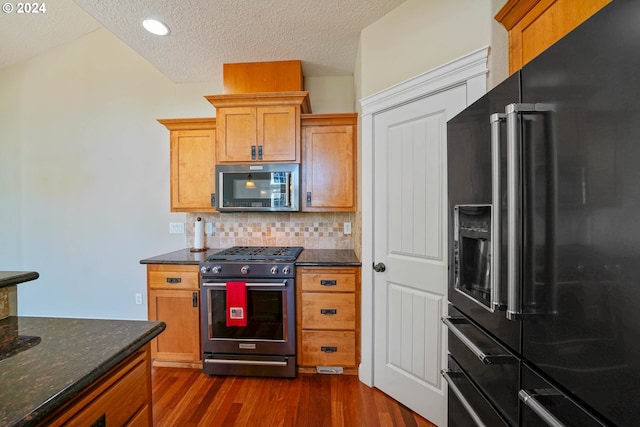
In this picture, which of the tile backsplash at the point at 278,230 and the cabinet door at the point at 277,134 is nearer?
the cabinet door at the point at 277,134

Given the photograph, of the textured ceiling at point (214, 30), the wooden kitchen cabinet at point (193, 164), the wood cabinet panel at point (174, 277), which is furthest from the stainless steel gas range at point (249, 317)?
the textured ceiling at point (214, 30)

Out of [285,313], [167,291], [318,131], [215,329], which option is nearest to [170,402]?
[215,329]

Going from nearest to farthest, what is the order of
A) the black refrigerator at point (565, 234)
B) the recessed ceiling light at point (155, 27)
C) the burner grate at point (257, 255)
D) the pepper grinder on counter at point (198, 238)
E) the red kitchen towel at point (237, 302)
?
the black refrigerator at point (565, 234), the recessed ceiling light at point (155, 27), the red kitchen towel at point (237, 302), the burner grate at point (257, 255), the pepper grinder on counter at point (198, 238)

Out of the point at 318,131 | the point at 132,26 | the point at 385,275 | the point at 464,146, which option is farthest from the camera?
the point at 318,131

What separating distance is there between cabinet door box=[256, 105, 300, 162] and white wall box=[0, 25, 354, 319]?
2.00 feet

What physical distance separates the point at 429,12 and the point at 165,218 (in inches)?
119

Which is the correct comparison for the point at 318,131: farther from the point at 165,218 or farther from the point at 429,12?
the point at 165,218

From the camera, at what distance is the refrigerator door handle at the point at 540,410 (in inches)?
25.3

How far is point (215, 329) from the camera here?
2.20 metres

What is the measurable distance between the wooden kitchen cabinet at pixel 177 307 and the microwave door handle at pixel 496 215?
7.02 feet

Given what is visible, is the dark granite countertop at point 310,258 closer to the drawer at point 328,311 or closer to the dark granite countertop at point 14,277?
the drawer at point 328,311

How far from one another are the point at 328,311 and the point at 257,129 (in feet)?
5.68

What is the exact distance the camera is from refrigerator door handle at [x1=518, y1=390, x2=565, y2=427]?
0.64 m

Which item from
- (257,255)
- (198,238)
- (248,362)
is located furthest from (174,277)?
(248,362)
